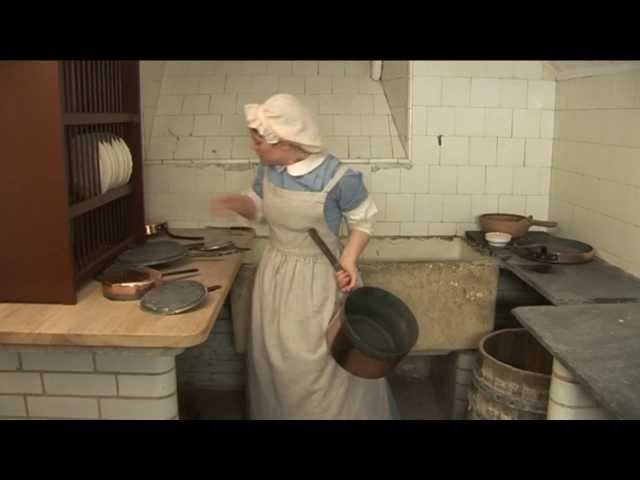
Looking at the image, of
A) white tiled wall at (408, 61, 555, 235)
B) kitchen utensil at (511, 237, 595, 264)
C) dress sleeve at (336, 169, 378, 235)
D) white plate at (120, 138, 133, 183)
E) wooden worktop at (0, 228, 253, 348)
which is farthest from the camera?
white tiled wall at (408, 61, 555, 235)

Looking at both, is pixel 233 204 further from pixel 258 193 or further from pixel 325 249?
pixel 325 249

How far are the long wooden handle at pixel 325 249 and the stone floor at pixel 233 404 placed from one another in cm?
102

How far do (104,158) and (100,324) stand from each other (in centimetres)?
62

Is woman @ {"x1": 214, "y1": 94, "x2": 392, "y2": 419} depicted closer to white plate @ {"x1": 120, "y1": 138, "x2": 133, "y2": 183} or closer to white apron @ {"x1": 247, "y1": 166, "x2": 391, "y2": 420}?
white apron @ {"x1": 247, "y1": 166, "x2": 391, "y2": 420}

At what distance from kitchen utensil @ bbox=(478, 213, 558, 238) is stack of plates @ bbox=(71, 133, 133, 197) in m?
1.61

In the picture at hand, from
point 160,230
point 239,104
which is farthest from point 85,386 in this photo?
point 239,104

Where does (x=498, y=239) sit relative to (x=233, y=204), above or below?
below

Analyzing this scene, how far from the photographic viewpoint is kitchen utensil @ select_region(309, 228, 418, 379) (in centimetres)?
183

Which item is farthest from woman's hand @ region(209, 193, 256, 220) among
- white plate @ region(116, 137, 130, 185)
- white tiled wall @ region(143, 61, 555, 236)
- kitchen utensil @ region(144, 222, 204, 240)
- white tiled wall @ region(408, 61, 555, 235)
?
white tiled wall @ region(408, 61, 555, 235)

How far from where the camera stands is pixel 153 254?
215 cm

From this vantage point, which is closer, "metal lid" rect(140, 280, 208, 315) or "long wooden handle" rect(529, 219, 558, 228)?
"metal lid" rect(140, 280, 208, 315)

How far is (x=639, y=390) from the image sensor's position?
1407 millimetres

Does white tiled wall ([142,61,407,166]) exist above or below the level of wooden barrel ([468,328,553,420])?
above

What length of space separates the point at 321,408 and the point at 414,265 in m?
0.70
